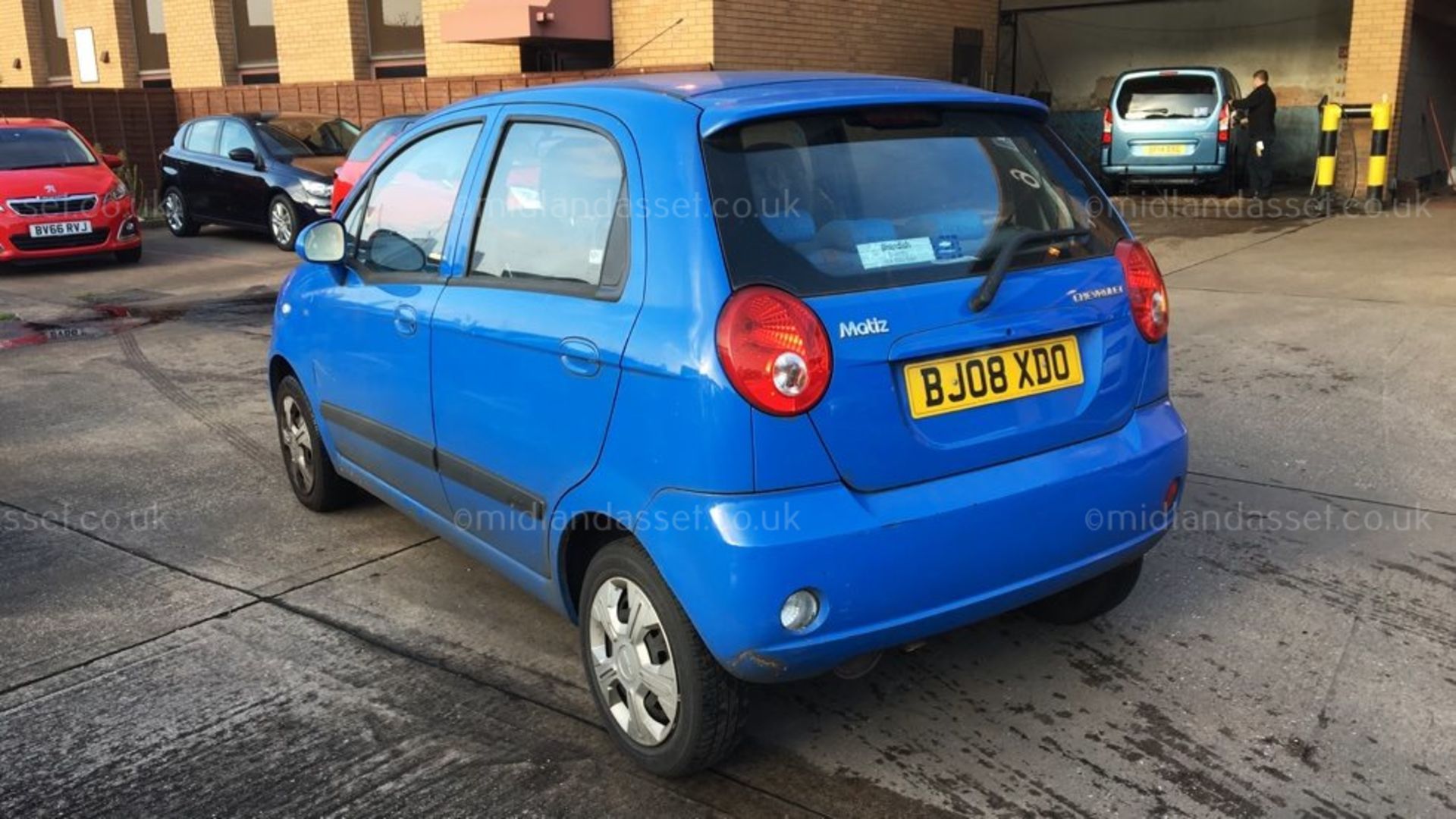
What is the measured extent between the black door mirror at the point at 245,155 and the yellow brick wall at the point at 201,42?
8.35 m

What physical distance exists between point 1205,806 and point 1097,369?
44.9 inches

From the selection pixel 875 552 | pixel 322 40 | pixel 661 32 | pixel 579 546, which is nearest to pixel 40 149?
pixel 661 32

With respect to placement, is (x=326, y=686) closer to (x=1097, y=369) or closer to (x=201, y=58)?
(x=1097, y=369)

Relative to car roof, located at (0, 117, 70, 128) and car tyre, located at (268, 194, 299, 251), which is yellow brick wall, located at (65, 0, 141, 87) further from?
car tyre, located at (268, 194, 299, 251)

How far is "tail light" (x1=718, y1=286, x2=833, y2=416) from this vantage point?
2750mm

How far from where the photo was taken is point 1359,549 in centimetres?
454

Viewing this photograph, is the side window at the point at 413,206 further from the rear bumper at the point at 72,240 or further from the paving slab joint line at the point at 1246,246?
the rear bumper at the point at 72,240

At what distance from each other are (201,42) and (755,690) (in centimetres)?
2206

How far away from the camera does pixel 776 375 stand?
2.76 meters

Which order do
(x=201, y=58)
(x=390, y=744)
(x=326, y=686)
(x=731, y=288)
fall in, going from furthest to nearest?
(x=201, y=58) < (x=326, y=686) < (x=390, y=744) < (x=731, y=288)

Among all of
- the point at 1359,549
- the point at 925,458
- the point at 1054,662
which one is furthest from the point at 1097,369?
the point at 1359,549

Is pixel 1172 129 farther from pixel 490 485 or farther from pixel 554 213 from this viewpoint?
pixel 490 485

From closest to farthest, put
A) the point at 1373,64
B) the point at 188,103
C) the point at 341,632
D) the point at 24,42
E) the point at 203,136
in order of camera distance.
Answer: the point at 341,632 < the point at 203,136 < the point at 1373,64 < the point at 188,103 < the point at 24,42

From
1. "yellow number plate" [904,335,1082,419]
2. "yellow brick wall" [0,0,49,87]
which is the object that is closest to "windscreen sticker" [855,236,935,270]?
"yellow number plate" [904,335,1082,419]
